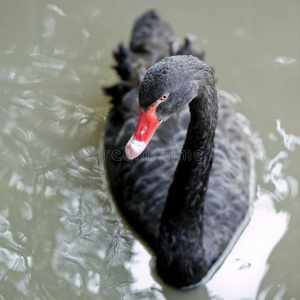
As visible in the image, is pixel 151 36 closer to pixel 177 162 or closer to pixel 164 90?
pixel 177 162

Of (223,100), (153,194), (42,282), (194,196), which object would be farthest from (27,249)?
(223,100)

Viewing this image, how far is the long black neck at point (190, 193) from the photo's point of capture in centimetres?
250

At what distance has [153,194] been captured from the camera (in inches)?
126

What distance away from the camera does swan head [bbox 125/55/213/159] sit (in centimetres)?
221

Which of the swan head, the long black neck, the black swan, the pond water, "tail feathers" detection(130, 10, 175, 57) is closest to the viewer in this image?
the swan head

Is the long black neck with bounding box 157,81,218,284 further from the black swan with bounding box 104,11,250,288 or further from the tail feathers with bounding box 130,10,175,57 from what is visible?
the tail feathers with bounding box 130,10,175,57

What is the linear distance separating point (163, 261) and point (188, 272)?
14 centimetres

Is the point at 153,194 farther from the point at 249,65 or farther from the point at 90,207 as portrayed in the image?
the point at 249,65

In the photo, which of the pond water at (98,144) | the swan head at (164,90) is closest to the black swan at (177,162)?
the swan head at (164,90)

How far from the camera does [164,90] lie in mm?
2234

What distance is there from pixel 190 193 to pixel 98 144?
3.72ft

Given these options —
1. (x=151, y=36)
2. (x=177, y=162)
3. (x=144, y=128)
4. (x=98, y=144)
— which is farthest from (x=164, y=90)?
(x=151, y=36)

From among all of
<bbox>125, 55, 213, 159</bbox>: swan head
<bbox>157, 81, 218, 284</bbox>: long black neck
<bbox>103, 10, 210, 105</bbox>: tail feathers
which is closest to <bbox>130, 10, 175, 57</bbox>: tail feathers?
<bbox>103, 10, 210, 105</bbox>: tail feathers

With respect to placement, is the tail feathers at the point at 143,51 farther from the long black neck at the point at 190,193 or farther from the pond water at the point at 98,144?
the long black neck at the point at 190,193
